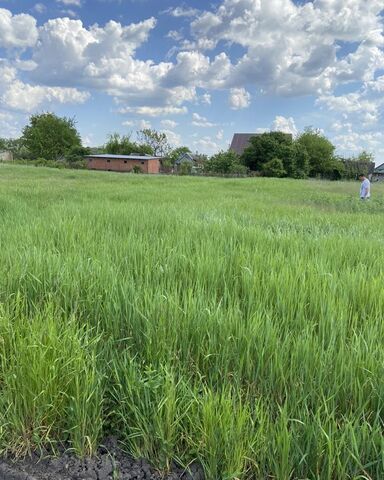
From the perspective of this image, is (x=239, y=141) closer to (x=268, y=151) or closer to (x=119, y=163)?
(x=268, y=151)

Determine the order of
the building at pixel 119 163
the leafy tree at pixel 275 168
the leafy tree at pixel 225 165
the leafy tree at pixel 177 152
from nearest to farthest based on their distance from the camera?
the leafy tree at pixel 275 168 < the leafy tree at pixel 225 165 < the building at pixel 119 163 < the leafy tree at pixel 177 152

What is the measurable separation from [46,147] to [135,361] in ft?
297

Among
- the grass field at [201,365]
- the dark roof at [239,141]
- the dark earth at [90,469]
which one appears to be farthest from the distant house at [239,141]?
the dark earth at [90,469]

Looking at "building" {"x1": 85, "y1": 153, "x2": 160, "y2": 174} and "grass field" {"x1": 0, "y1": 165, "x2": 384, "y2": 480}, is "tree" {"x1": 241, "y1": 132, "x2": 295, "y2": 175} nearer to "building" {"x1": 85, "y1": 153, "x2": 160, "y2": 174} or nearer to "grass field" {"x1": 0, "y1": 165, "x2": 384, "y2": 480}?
"building" {"x1": 85, "y1": 153, "x2": 160, "y2": 174}

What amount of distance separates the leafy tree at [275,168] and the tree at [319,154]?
369 inches

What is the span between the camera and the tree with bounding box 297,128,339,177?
6838cm

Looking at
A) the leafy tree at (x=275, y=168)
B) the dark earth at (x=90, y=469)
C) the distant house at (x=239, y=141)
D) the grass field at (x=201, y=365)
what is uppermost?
the distant house at (x=239, y=141)

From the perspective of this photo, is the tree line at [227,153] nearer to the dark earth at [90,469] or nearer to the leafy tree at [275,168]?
the leafy tree at [275,168]

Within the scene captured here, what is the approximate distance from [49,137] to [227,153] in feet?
141

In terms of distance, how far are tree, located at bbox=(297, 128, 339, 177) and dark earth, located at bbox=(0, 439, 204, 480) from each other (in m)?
67.0

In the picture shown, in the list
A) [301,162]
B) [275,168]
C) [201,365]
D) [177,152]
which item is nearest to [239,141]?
[177,152]

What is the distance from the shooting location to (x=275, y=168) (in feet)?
188

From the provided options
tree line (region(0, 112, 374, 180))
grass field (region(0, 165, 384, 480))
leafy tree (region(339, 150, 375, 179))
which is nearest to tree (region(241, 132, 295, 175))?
tree line (region(0, 112, 374, 180))

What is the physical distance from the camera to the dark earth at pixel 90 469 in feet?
5.25
